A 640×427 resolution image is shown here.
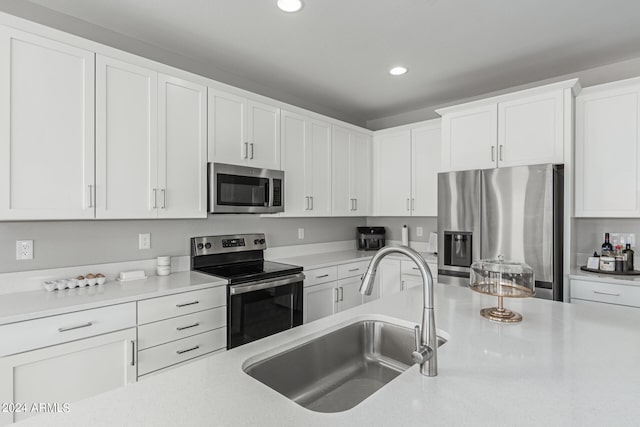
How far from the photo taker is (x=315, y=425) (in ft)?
2.48

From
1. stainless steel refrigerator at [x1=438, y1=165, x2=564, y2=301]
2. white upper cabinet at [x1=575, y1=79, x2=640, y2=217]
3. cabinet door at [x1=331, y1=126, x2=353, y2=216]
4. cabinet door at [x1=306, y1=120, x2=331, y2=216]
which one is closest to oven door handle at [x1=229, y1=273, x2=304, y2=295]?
cabinet door at [x1=306, y1=120, x2=331, y2=216]

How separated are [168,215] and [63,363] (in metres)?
1.03

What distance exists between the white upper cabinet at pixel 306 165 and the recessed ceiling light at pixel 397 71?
32.9 inches

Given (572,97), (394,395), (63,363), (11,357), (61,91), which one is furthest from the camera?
(572,97)

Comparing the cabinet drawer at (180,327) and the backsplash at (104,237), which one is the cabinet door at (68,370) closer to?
the cabinet drawer at (180,327)

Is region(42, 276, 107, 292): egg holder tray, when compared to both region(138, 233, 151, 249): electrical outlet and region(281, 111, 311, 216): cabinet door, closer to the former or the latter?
region(138, 233, 151, 249): electrical outlet

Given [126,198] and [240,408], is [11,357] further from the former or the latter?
[240,408]

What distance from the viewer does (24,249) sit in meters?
2.04

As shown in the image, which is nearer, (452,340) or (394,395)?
(394,395)

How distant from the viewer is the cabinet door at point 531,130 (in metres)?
2.67

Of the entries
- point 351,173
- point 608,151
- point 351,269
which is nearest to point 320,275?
point 351,269

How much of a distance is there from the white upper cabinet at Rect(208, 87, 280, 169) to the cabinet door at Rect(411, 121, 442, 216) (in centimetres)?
161

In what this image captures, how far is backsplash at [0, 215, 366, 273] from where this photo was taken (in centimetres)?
203

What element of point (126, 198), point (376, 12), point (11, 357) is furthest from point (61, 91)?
point (376, 12)
